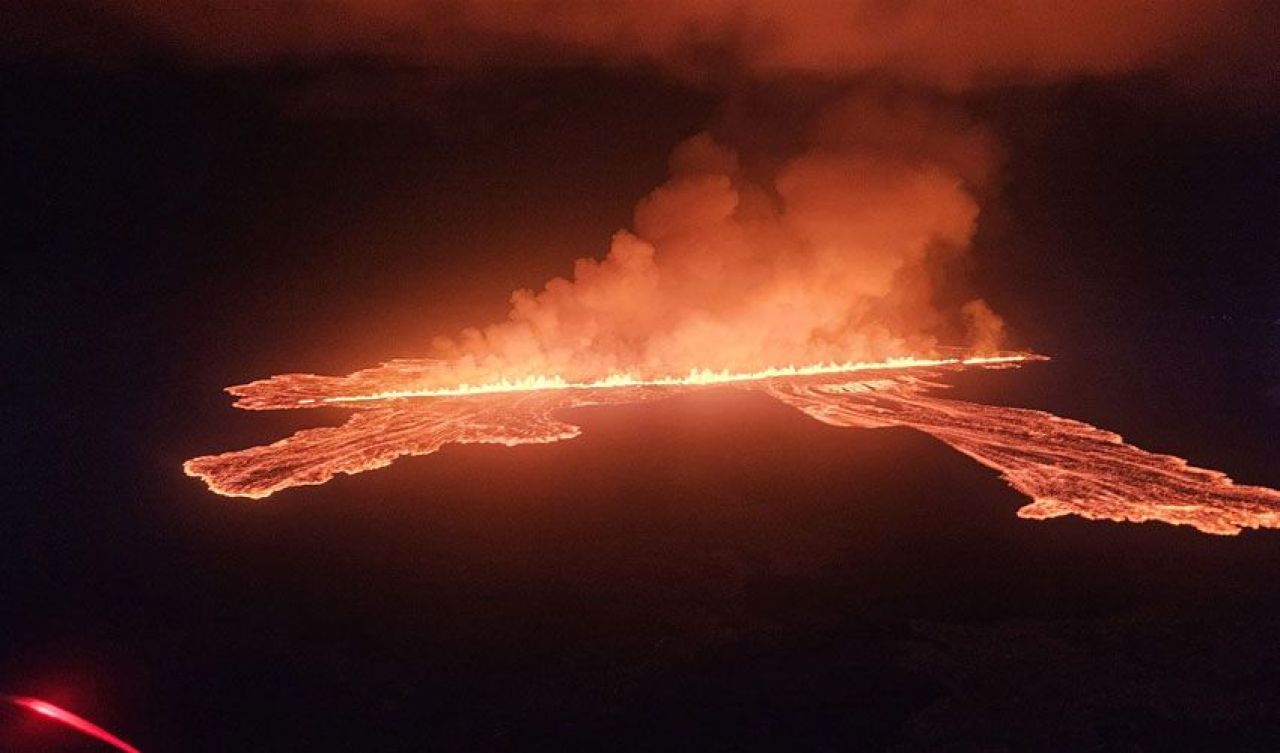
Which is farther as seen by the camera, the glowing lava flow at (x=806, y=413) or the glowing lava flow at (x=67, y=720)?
the glowing lava flow at (x=806, y=413)

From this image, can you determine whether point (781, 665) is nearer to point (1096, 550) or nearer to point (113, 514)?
point (1096, 550)

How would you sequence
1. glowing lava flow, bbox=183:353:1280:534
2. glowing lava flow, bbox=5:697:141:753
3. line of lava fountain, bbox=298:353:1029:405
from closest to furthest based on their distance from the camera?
glowing lava flow, bbox=5:697:141:753
glowing lava flow, bbox=183:353:1280:534
line of lava fountain, bbox=298:353:1029:405

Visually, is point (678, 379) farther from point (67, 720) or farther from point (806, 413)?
point (67, 720)

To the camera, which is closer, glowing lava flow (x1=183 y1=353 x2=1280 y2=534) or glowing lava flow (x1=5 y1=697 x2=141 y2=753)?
glowing lava flow (x1=5 y1=697 x2=141 y2=753)

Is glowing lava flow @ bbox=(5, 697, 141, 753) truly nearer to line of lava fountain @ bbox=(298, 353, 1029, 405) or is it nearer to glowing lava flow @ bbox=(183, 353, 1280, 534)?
glowing lava flow @ bbox=(183, 353, 1280, 534)

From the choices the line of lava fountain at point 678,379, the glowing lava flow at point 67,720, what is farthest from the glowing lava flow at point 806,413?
the glowing lava flow at point 67,720

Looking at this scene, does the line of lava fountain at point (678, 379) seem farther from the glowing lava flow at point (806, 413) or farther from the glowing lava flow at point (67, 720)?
the glowing lava flow at point (67, 720)

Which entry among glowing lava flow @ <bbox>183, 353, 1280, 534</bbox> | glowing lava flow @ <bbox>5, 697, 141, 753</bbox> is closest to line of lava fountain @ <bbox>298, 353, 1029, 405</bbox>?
glowing lava flow @ <bbox>183, 353, 1280, 534</bbox>

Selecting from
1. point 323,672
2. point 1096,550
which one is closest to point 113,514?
point 323,672
